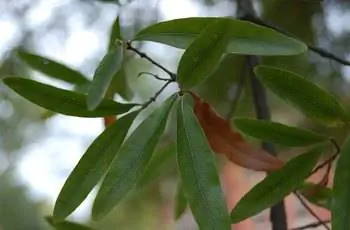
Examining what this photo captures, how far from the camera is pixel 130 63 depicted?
0.74 meters

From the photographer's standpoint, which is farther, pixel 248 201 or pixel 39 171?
pixel 39 171

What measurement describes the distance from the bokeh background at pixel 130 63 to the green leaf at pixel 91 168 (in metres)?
0.28

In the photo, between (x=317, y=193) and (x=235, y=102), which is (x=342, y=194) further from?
(x=235, y=102)

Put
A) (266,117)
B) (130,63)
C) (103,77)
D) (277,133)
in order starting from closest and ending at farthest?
(103,77)
(277,133)
(266,117)
(130,63)

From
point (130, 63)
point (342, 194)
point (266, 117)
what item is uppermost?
point (130, 63)

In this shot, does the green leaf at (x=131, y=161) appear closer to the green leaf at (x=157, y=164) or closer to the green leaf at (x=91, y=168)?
the green leaf at (x=91, y=168)

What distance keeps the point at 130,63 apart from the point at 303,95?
15.7 inches

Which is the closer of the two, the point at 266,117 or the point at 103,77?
the point at 103,77

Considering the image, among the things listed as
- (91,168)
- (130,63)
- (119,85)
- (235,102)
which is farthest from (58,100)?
(130,63)

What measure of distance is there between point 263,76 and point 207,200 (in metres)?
0.07

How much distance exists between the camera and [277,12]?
0.77 metres

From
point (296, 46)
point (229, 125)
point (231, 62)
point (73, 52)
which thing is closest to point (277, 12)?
point (231, 62)

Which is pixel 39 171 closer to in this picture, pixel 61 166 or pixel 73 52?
pixel 61 166

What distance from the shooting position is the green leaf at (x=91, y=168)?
36 cm
